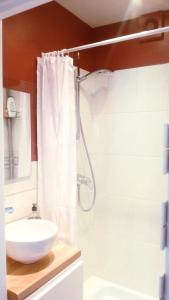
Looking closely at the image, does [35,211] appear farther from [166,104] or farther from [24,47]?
[166,104]

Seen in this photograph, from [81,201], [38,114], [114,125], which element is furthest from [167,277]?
[114,125]

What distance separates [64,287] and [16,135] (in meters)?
0.99

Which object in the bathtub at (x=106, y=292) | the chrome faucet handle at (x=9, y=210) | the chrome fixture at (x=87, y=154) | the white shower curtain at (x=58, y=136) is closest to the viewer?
the chrome faucet handle at (x=9, y=210)

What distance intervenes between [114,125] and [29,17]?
45.7 inches

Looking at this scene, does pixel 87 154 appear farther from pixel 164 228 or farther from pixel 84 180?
pixel 164 228

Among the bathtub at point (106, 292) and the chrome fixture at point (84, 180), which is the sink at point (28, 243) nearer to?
the chrome fixture at point (84, 180)

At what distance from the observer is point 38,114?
71.8 inches

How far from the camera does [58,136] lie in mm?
1779

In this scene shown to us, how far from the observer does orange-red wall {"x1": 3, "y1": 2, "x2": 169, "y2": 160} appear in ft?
5.57

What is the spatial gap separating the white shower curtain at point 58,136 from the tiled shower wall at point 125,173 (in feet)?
1.81

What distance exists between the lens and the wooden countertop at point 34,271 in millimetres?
1193

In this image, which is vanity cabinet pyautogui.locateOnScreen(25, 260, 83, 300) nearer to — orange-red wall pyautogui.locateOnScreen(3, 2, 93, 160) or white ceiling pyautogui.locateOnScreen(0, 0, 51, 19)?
orange-red wall pyautogui.locateOnScreen(3, 2, 93, 160)

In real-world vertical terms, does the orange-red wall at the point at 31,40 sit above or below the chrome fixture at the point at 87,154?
above

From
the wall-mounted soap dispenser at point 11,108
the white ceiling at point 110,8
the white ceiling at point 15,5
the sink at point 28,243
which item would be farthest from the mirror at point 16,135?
the white ceiling at point 110,8
